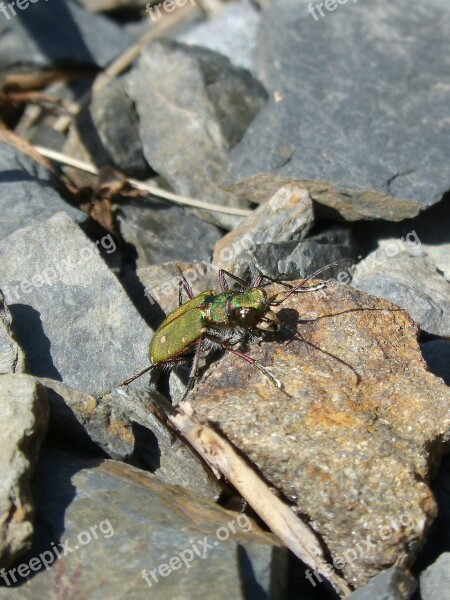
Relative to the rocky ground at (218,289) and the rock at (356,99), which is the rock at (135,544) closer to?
the rocky ground at (218,289)

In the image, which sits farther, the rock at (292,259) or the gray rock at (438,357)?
the rock at (292,259)

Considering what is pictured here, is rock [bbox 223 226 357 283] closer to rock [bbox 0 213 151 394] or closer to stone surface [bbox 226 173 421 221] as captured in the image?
stone surface [bbox 226 173 421 221]

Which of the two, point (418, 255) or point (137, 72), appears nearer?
point (418, 255)

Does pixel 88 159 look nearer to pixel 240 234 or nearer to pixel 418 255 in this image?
pixel 240 234

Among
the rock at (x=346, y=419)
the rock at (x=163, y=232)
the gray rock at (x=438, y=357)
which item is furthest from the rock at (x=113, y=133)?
the gray rock at (x=438, y=357)

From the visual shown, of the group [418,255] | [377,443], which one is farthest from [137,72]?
[377,443]

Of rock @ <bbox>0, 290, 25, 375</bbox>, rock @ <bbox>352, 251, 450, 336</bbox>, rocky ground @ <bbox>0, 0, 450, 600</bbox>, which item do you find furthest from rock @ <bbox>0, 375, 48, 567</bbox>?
rock @ <bbox>352, 251, 450, 336</bbox>
